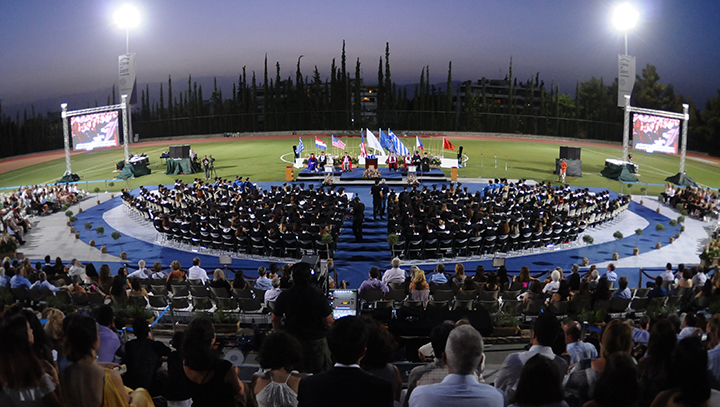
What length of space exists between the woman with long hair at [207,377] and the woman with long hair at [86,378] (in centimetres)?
56

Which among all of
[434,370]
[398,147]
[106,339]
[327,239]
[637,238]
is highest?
[398,147]

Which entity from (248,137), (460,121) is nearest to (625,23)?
(460,121)

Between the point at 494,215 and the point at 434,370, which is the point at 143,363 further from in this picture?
the point at 494,215

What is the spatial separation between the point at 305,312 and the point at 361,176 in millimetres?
31140

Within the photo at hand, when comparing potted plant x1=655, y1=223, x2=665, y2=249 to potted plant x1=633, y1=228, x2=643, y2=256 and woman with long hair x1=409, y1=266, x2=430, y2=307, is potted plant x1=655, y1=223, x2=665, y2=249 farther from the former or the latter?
woman with long hair x1=409, y1=266, x2=430, y2=307

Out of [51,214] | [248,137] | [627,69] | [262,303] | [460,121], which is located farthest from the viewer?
[460,121]

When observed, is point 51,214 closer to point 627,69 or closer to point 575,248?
point 575,248

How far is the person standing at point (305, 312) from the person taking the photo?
6016mm

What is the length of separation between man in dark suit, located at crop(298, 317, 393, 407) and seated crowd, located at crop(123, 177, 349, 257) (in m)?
15.8

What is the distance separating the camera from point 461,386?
12.7ft

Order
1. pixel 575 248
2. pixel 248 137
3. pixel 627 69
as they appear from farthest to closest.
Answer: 1. pixel 248 137
2. pixel 627 69
3. pixel 575 248

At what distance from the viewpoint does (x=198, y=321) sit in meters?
4.82

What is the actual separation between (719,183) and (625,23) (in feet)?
52.8

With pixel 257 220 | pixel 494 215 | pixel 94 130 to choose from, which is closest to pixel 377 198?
pixel 494 215
